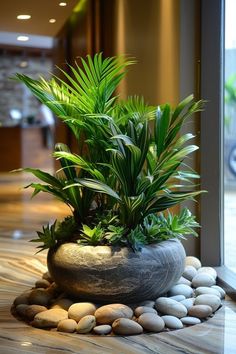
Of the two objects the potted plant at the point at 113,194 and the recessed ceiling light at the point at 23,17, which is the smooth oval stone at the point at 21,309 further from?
the recessed ceiling light at the point at 23,17

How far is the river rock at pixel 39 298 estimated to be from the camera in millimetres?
2459

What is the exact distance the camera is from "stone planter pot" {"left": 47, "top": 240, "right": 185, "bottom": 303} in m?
2.31

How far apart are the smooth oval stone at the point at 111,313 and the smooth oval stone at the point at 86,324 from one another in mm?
36

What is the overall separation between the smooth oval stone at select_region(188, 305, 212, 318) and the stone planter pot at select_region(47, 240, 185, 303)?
0.50 feet

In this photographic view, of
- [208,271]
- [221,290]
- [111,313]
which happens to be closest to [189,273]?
[208,271]

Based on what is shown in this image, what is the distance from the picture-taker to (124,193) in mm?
2439

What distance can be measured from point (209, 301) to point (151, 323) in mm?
400

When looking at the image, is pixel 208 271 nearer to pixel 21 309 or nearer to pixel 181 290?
pixel 181 290

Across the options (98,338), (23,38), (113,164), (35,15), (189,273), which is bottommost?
(98,338)

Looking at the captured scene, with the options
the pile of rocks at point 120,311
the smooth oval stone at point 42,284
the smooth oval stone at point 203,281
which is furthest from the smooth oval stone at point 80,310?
the smooth oval stone at point 203,281

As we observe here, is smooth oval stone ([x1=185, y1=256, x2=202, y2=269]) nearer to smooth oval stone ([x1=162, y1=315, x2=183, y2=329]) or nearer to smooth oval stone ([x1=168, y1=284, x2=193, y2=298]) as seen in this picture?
smooth oval stone ([x1=168, y1=284, x2=193, y2=298])

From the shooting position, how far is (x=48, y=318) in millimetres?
2244

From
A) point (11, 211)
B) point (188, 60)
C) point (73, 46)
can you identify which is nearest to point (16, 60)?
point (73, 46)

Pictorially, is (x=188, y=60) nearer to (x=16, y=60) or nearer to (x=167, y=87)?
(x=167, y=87)
